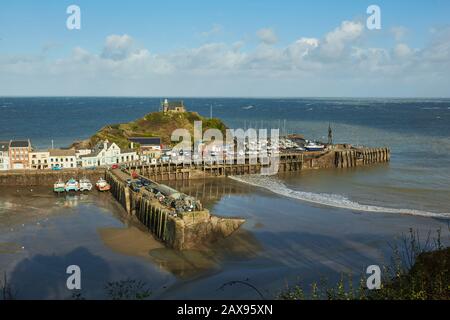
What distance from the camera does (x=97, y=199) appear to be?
2122 inches

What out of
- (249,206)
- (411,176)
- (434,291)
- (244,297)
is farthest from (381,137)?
(434,291)

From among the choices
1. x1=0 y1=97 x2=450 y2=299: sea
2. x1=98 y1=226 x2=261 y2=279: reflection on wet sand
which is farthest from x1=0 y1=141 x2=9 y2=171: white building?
x1=98 y1=226 x2=261 y2=279: reflection on wet sand

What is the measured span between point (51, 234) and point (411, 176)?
49.1 meters

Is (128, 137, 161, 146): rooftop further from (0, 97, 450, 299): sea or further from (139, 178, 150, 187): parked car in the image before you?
(139, 178, 150, 187): parked car

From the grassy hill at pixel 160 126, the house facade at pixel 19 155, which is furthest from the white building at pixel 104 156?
the grassy hill at pixel 160 126

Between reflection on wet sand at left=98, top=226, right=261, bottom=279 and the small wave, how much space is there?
48.1 ft

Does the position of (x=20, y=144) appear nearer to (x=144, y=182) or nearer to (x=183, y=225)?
(x=144, y=182)

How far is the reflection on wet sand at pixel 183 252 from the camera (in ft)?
104

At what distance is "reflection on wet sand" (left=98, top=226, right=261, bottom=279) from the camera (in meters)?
31.6

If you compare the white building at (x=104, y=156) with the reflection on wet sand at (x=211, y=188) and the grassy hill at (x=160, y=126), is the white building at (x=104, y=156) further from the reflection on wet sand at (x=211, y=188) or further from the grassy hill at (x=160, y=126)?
the grassy hill at (x=160, y=126)
